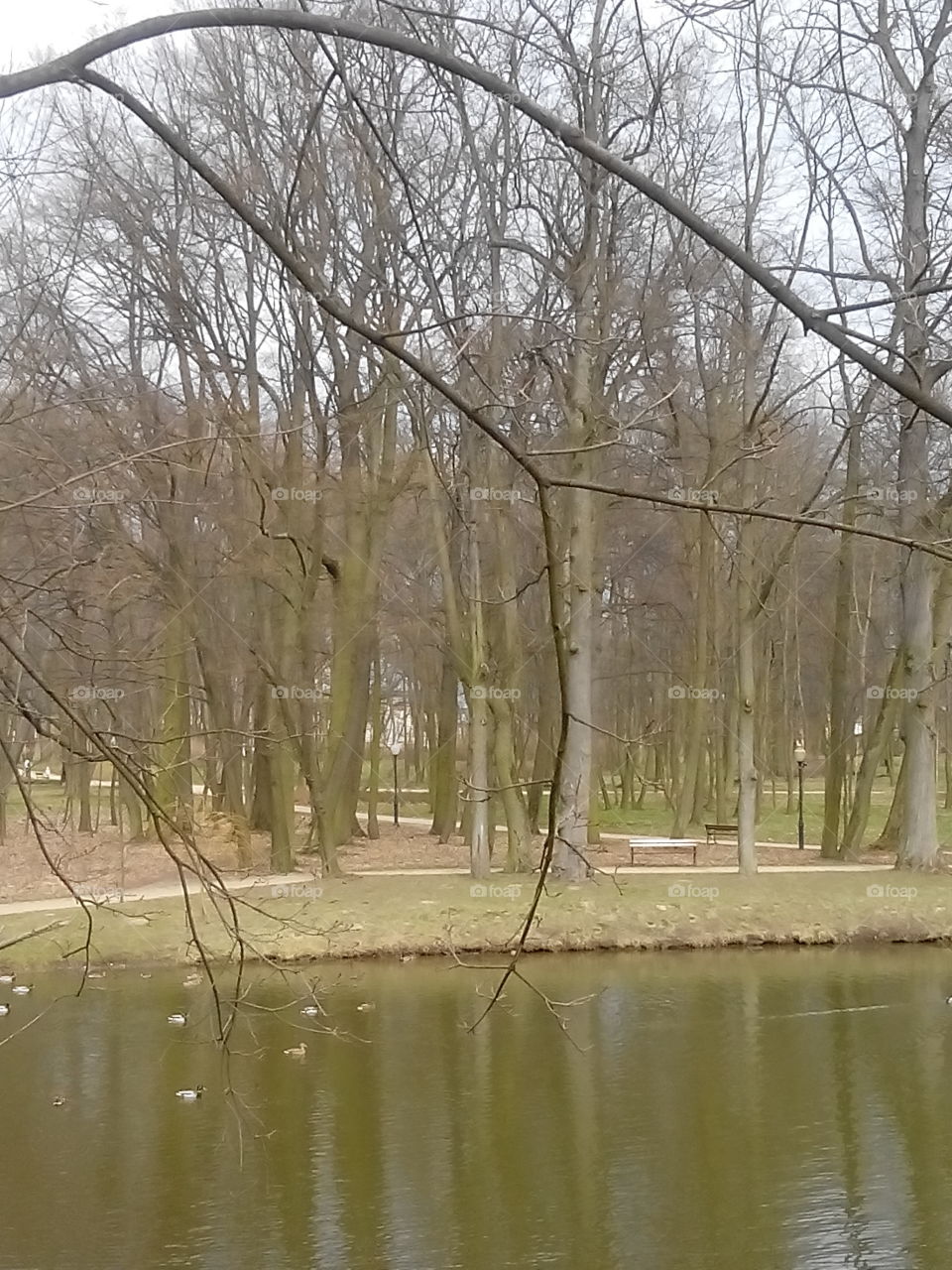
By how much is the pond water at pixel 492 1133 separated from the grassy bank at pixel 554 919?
4.81ft

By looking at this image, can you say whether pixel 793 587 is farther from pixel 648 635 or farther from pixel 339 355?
pixel 339 355

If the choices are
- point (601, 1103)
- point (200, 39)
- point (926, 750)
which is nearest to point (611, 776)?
point (926, 750)

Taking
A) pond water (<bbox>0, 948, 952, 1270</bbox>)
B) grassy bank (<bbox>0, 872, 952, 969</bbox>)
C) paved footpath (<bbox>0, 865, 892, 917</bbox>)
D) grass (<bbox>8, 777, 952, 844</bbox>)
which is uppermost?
grass (<bbox>8, 777, 952, 844</bbox>)

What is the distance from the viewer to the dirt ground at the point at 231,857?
1762 cm

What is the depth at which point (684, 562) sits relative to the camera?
22.4m

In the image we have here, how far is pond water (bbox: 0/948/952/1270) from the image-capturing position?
24.1 ft

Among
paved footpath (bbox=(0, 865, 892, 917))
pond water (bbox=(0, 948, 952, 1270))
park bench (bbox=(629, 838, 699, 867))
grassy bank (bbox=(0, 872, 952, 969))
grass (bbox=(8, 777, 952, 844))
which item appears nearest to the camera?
pond water (bbox=(0, 948, 952, 1270))

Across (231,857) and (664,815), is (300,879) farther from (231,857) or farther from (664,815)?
(664,815)

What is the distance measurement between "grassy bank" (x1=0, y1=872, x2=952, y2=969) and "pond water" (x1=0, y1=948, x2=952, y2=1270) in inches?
57.7

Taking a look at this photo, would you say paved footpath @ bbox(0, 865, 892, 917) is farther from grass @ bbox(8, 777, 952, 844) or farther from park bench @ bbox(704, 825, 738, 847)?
grass @ bbox(8, 777, 952, 844)

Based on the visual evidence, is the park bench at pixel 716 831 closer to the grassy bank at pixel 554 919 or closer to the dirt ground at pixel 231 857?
the dirt ground at pixel 231 857

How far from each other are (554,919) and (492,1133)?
657cm

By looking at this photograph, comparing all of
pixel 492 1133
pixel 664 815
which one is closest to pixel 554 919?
pixel 492 1133

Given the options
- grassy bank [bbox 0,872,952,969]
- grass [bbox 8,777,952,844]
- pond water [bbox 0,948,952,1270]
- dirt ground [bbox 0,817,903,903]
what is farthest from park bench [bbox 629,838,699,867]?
pond water [bbox 0,948,952,1270]
